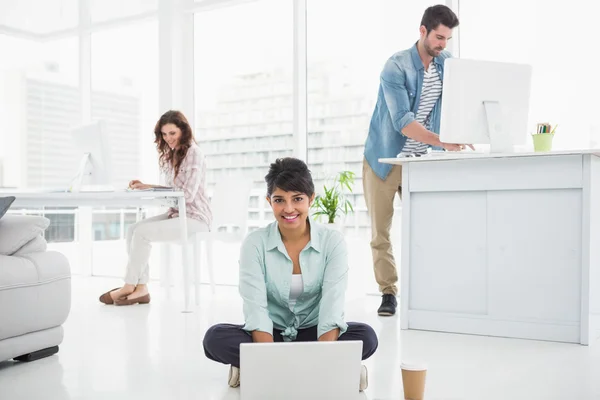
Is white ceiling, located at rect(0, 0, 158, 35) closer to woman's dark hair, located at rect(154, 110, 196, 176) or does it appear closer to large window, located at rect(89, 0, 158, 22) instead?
large window, located at rect(89, 0, 158, 22)

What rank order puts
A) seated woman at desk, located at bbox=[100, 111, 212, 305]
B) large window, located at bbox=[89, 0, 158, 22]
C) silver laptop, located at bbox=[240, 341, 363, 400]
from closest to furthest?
silver laptop, located at bbox=[240, 341, 363, 400] → seated woman at desk, located at bbox=[100, 111, 212, 305] → large window, located at bbox=[89, 0, 158, 22]

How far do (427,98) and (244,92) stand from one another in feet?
6.02

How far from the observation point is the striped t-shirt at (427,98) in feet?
11.6

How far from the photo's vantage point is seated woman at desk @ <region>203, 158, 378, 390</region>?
1932 mm

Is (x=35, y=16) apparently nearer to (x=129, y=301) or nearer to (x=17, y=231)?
(x=129, y=301)

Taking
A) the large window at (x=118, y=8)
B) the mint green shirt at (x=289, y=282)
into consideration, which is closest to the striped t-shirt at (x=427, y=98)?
the mint green shirt at (x=289, y=282)

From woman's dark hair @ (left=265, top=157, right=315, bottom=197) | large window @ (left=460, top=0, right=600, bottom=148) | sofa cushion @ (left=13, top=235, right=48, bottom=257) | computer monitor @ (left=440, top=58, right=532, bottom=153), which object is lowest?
sofa cushion @ (left=13, top=235, right=48, bottom=257)

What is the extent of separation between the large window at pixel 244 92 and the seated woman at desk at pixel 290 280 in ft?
9.07

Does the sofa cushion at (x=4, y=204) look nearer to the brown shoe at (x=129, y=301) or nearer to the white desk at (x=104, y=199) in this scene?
the white desk at (x=104, y=199)

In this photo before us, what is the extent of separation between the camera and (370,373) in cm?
221

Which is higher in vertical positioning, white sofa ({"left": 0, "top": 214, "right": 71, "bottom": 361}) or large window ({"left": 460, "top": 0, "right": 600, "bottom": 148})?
large window ({"left": 460, "top": 0, "right": 600, "bottom": 148})

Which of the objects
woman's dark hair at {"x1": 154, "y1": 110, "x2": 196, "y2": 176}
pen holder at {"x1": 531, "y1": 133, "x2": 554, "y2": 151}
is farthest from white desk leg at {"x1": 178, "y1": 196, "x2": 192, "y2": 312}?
pen holder at {"x1": 531, "y1": 133, "x2": 554, "y2": 151}

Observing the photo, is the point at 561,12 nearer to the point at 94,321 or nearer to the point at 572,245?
the point at 572,245

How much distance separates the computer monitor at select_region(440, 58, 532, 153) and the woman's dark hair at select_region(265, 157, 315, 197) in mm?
1255
